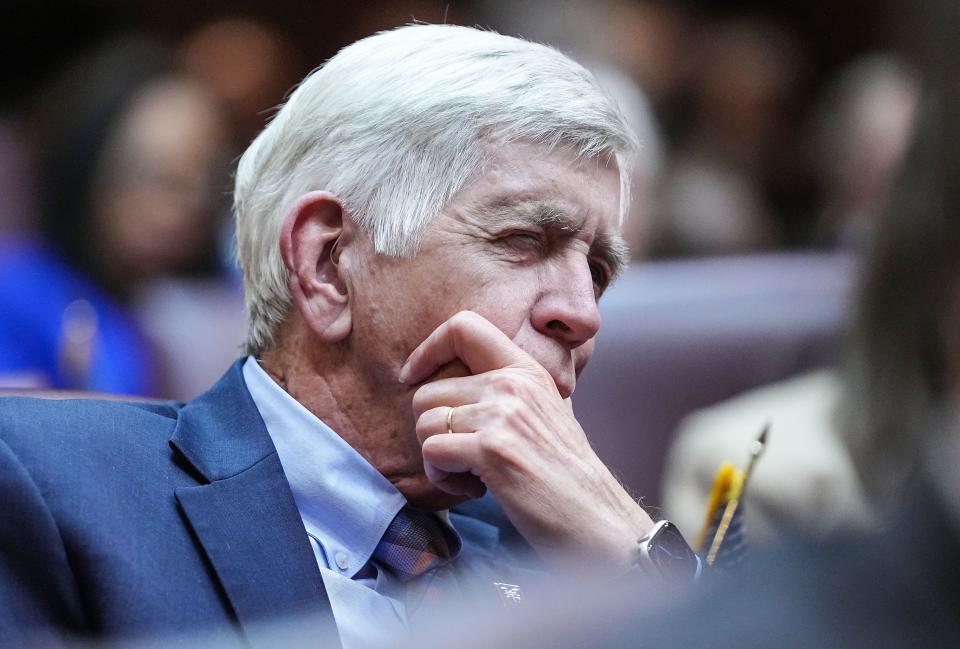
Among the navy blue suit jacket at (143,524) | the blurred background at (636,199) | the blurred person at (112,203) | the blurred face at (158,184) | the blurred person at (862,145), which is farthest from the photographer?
the blurred person at (862,145)

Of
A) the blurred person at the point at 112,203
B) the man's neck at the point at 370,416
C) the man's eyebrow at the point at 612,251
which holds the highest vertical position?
the man's eyebrow at the point at 612,251

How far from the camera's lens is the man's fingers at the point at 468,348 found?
1959mm

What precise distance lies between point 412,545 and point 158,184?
7.95ft

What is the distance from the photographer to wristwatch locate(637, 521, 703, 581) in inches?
72.4

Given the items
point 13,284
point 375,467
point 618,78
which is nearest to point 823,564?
point 375,467

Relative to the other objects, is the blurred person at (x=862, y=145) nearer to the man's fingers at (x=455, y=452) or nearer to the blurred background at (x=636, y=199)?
the blurred background at (x=636, y=199)

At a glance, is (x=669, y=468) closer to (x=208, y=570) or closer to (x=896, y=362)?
(x=208, y=570)

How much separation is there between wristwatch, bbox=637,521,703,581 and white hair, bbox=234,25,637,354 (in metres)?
0.54

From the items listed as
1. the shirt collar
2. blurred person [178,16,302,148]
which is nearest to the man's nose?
the shirt collar

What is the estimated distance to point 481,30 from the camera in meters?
2.18

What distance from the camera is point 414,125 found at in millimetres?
2010

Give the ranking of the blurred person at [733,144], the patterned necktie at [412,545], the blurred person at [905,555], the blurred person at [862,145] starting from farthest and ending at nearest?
the blurred person at [733,144] → the blurred person at [862,145] → the patterned necktie at [412,545] → the blurred person at [905,555]

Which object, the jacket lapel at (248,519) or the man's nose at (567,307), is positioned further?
the man's nose at (567,307)

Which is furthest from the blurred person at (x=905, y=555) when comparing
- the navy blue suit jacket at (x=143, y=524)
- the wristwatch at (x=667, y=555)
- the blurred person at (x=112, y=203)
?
the blurred person at (x=112, y=203)
